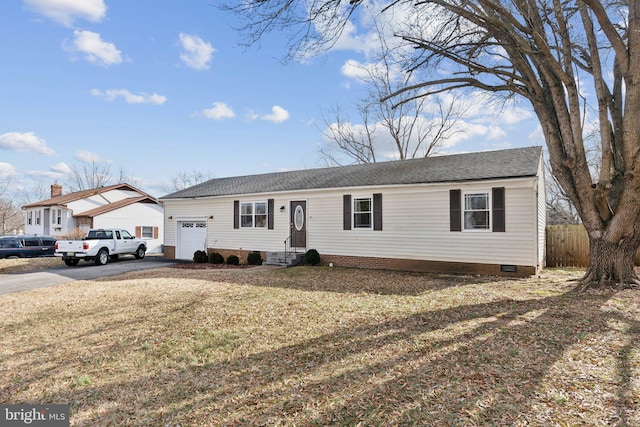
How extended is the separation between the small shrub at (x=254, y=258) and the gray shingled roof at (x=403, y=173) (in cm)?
286

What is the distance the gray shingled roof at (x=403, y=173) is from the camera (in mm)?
11789

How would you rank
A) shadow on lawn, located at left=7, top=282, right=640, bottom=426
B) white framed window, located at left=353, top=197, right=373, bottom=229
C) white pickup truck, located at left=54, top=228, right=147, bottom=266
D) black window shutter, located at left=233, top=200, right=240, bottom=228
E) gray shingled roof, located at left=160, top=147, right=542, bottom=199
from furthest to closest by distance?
black window shutter, located at left=233, top=200, right=240, bottom=228 < white pickup truck, located at left=54, top=228, right=147, bottom=266 < white framed window, located at left=353, top=197, right=373, bottom=229 < gray shingled roof, located at left=160, top=147, right=542, bottom=199 < shadow on lawn, located at left=7, top=282, right=640, bottom=426

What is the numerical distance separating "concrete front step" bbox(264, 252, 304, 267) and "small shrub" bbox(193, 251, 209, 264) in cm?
372

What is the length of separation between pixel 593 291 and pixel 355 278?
19.8 ft

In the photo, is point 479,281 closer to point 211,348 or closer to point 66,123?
point 211,348

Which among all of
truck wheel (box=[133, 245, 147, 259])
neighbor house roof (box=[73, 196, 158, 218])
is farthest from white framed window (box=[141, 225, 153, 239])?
truck wheel (box=[133, 245, 147, 259])

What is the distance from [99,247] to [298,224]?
9934 mm

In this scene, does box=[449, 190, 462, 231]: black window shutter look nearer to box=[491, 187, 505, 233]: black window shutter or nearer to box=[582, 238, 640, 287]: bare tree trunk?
box=[491, 187, 505, 233]: black window shutter

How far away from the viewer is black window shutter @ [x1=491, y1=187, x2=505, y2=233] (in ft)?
36.7

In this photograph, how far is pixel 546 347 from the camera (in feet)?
15.2

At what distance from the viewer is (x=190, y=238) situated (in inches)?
736

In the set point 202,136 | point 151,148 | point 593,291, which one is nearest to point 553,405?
point 593,291

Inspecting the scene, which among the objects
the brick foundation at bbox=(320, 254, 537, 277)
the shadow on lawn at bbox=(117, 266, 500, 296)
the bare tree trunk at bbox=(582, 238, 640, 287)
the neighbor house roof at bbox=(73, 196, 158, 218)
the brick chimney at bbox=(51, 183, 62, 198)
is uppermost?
the brick chimney at bbox=(51, 183, 62, 198)

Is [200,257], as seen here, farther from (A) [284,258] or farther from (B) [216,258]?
(A) [284,258]
